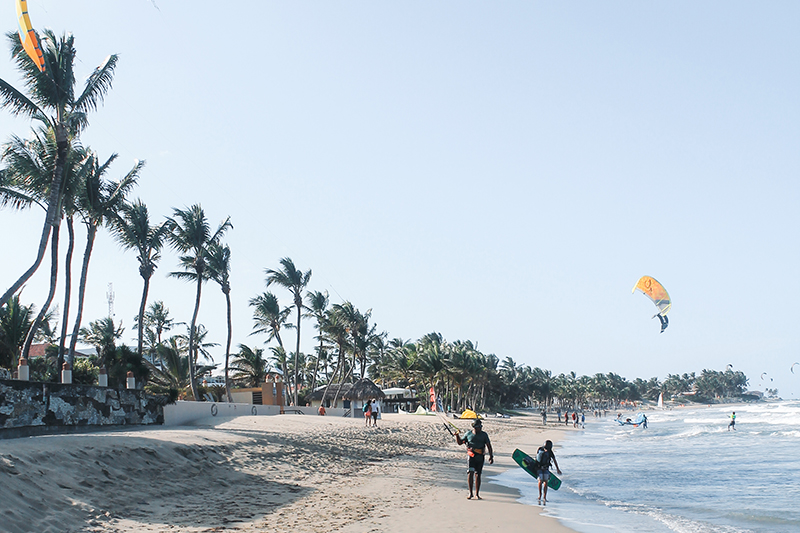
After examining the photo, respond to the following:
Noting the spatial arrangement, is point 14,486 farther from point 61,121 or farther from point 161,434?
point 61,121

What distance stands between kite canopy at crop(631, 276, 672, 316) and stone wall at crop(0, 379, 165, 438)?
35.0 meters

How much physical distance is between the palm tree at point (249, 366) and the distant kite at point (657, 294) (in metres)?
28.9

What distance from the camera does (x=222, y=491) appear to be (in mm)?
11016

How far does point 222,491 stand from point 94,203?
1692cm

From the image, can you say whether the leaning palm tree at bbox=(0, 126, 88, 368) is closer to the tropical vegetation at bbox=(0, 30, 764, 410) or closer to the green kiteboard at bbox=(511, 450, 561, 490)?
the tropical vegetation at bbox=(0, 30, 764, 410)

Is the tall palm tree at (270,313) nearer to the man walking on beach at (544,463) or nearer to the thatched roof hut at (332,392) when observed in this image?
the thatched roof hut at (332,392)

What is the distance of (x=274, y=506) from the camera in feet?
32.7

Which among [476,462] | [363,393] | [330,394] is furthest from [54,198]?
[330,394]

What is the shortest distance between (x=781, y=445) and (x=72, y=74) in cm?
3761

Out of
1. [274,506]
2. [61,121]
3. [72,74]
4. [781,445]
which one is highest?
[72,74]

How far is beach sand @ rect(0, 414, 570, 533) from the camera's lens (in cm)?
812

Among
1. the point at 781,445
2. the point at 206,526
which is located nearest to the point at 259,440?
the point at 206,526

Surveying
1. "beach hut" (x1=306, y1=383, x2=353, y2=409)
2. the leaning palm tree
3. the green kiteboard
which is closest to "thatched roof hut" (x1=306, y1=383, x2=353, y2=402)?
"beach hut" (x1=306, y1=383, x2=353, y2=409)

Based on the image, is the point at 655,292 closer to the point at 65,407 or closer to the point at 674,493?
the point at 674,493
